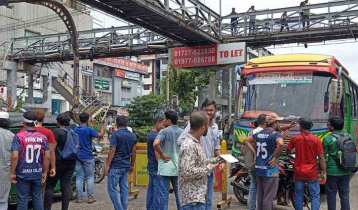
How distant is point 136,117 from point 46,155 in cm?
1584

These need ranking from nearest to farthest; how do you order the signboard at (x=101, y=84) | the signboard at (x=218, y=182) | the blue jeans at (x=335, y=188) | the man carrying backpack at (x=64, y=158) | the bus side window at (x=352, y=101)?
the blue jeans at (x=335, y=188), the man carrying backpack at (x=64, y=158), the signboard at (x=218, y=182), the bus side window at (x=352, y=101), the signboard at (x=101, y=84)

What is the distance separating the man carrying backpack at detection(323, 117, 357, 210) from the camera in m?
6.53

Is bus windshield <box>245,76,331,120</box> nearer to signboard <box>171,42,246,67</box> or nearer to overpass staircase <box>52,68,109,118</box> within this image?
signboard <box>171,42,246,67</box>

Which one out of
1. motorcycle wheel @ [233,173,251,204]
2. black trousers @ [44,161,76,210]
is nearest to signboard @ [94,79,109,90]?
motorcycle wheel @ [233,173,251,204]

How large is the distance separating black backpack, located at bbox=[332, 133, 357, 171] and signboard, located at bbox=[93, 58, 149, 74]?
42.7m

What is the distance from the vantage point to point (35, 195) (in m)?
6.06

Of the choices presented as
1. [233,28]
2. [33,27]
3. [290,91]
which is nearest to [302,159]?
[290,91]

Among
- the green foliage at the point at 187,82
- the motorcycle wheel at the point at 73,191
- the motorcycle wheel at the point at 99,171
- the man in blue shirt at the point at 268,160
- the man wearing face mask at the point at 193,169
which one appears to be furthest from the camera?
the green foliage at the point at 187,82

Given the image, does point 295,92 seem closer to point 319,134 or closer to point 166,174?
point 319,134

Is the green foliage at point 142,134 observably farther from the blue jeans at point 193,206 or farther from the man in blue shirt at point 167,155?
the blue jeans at point 193,206

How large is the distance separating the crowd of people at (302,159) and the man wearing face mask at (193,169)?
2166 mm

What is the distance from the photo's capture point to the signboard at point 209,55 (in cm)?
1780

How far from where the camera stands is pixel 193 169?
4238mm

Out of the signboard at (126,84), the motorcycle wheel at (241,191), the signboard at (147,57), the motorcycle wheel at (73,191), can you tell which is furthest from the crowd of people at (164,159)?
the signboard at (147,57)
